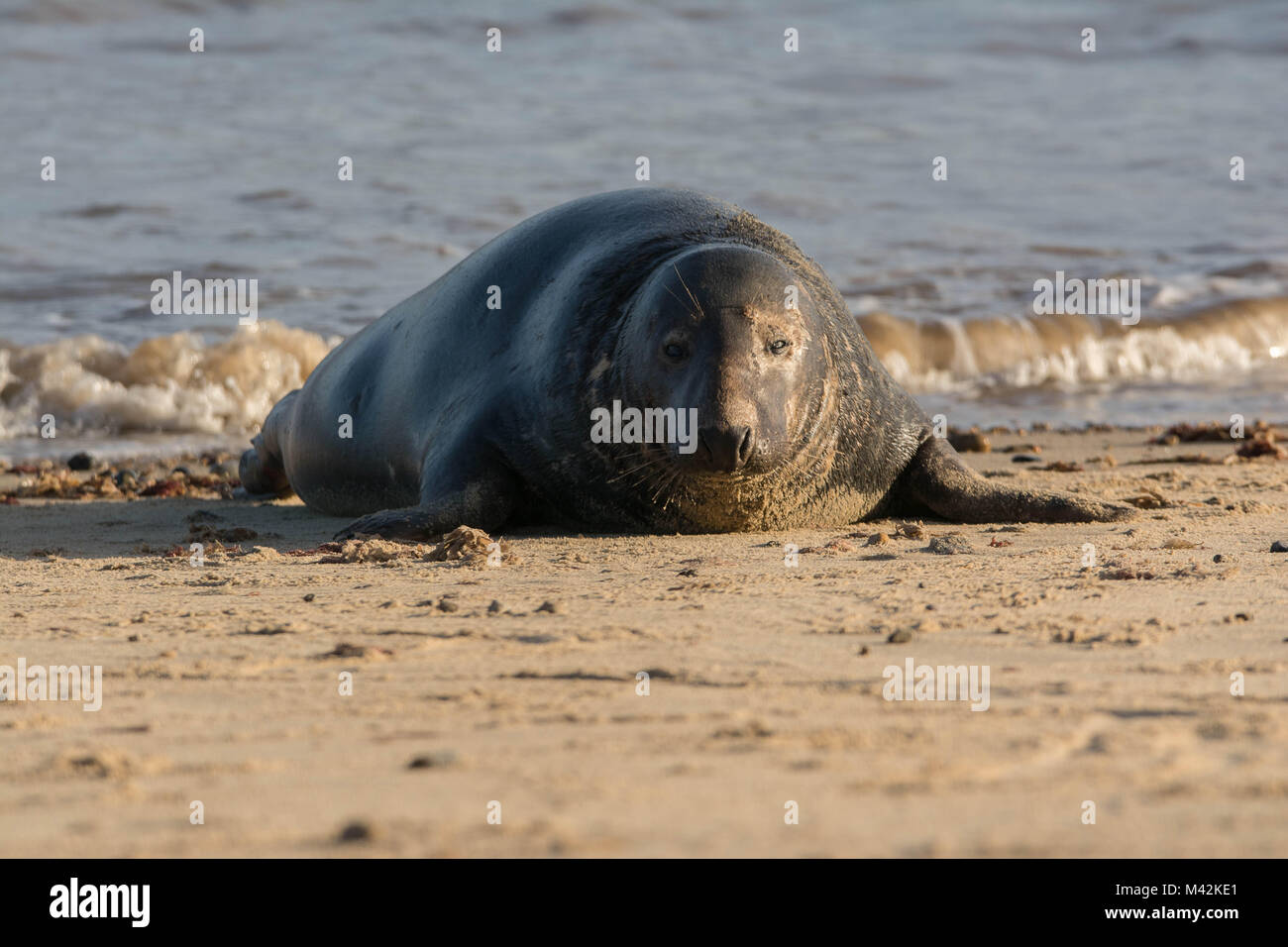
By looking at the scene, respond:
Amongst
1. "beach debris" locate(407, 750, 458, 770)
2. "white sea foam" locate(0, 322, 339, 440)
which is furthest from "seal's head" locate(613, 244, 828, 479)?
"white sea foam" locate(0, 322, 339, 440)

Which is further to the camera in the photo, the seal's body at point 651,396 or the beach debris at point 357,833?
the seal's body at point 651,396

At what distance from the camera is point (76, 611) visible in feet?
14.4

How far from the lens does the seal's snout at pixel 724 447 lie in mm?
4973

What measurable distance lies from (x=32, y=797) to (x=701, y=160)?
58.6 feet

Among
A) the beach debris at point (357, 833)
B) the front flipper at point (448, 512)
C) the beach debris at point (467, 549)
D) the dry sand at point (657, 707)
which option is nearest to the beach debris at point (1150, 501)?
the dry sand at point (657, 707)

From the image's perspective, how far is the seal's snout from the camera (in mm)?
4973

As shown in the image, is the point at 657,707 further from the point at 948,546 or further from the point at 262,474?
the point at 262,474

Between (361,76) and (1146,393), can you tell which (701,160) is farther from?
(1146,393)

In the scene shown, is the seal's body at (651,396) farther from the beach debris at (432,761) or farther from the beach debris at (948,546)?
the beach debris at (432,761)

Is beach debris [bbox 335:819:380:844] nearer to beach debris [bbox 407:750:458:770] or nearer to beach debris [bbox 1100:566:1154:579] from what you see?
beach debris [bbox 407:750:458:770]

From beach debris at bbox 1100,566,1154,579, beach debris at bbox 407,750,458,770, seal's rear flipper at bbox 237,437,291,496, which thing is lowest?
beach debris at bbox 407,750,458,770

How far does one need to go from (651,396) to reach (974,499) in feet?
5.04

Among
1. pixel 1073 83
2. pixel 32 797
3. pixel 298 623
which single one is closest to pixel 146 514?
pixel 298 623

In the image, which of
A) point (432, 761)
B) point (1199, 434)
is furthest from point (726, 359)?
point (1199, 434)
